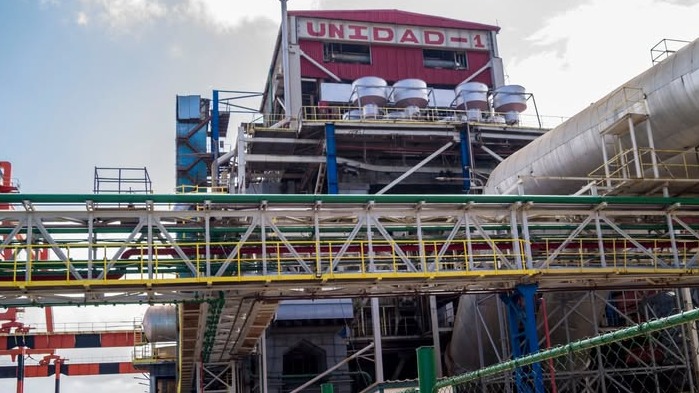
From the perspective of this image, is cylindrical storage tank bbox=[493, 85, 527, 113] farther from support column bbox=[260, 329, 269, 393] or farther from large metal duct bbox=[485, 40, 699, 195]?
support column bbox=[260, 329, 269, 393]

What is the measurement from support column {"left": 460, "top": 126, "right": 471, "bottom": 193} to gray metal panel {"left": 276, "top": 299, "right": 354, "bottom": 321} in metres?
9.80

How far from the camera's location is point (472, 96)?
47.6m

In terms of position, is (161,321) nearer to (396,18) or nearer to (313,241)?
(313,241)

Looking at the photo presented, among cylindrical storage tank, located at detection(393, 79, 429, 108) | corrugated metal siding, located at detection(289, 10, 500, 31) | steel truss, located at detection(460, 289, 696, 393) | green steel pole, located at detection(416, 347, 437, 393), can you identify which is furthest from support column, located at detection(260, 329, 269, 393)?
green steel pole, located at detection(416, 347, 437, 393)


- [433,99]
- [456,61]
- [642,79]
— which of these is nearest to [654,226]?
[642,79]

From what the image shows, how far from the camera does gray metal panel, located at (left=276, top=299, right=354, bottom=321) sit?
118ft

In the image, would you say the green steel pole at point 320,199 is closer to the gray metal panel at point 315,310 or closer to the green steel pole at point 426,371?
the gray metal panel at point 315,310

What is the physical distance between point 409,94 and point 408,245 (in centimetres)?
2068

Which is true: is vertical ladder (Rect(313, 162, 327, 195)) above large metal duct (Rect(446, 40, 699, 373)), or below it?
above

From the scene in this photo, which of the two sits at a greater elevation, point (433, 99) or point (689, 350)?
point (433, 99)

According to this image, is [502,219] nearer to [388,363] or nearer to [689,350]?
[689,350]

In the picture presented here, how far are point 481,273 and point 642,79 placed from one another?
8072 mm

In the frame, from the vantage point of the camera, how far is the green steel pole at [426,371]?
6.67 meters

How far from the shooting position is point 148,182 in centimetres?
3578
